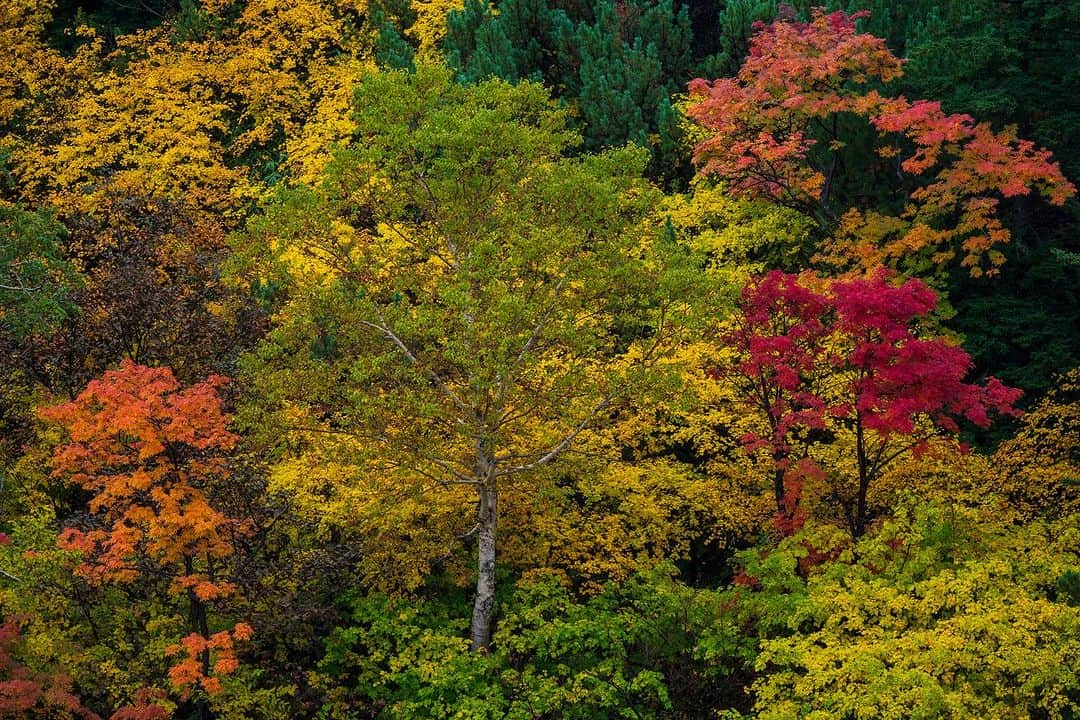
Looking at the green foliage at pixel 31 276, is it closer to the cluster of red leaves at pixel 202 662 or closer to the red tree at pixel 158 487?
the red tree at pixel 158 487

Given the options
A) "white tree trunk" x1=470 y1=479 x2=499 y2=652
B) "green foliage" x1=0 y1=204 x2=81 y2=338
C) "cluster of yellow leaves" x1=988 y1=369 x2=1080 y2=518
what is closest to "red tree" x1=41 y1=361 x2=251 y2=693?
"green foliage" x1=0 y1=204 x2=81 y2=338

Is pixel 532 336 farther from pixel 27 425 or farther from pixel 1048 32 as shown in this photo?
pixel 1048 32

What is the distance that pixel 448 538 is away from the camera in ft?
51.6

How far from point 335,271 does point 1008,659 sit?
11.9 m

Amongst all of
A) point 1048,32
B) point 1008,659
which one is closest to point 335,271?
point 1008,659

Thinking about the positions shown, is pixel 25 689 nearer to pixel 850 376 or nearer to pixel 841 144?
pixel 850 376

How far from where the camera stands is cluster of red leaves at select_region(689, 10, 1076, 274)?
18.4 m

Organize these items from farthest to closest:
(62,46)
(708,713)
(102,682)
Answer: (62,46)
(102,682)
(708,713)

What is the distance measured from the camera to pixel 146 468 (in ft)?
46.9

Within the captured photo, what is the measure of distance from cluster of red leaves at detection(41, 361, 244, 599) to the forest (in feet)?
0.19

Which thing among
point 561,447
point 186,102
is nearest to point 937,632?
point 561,447

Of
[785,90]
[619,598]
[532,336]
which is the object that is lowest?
[619,598]

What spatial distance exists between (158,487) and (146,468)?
56cm

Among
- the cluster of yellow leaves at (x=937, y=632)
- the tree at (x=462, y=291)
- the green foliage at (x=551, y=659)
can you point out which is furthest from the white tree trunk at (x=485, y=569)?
the cluster of yellow leaves at (x=937, y=632)
